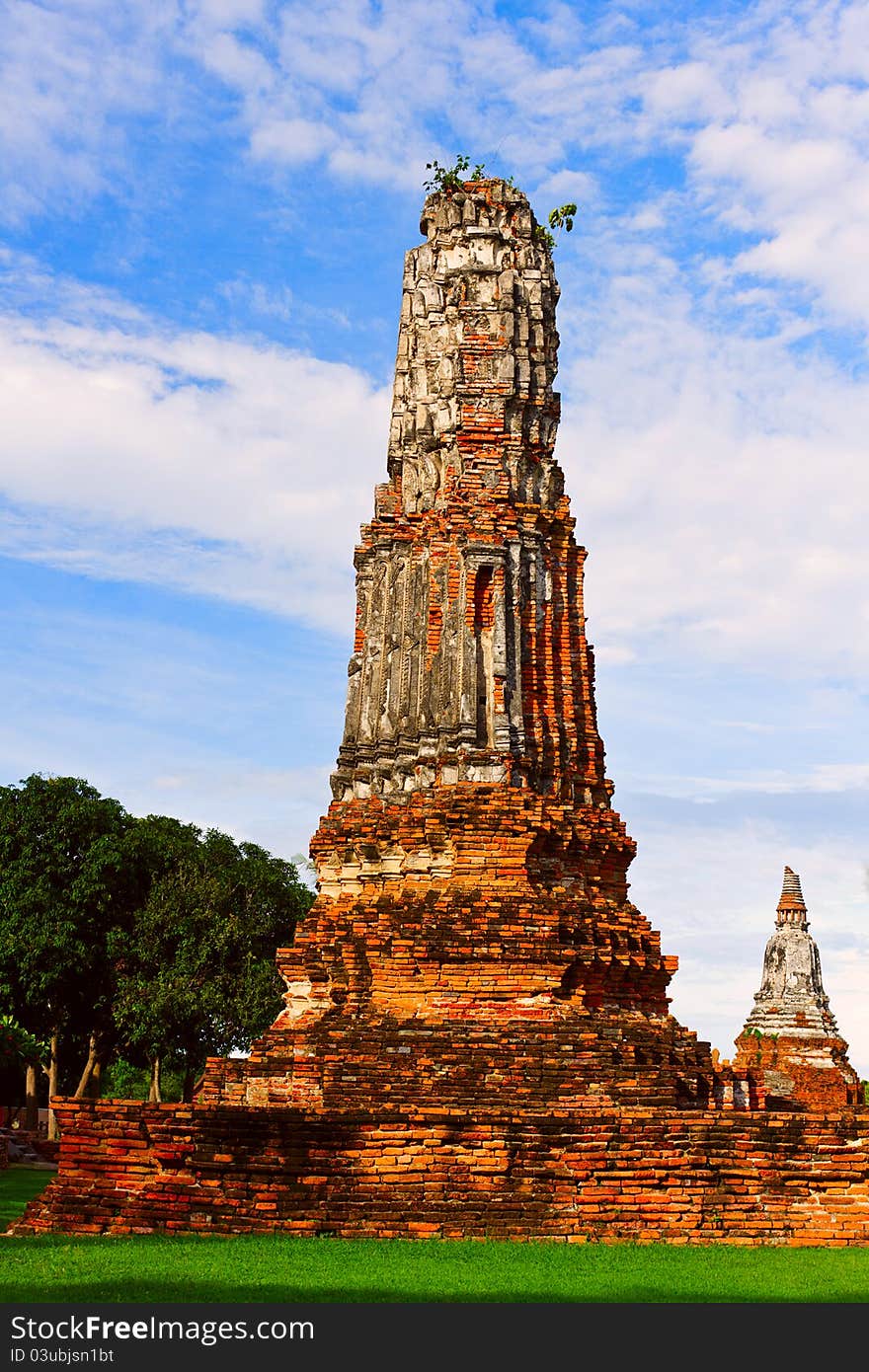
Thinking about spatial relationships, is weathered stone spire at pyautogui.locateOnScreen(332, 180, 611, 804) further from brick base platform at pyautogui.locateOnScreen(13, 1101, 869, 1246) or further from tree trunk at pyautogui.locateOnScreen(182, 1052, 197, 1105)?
tree trunk at pyautogui.locateOnScreen(182, 1052, 197, 1105)

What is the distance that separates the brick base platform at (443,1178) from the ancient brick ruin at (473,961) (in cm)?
2

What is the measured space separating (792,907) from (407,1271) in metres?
29.8

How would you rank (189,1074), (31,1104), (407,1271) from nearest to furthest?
(407,1271) → (189,1074) → (31,1104)

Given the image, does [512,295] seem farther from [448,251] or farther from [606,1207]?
[606,1207]

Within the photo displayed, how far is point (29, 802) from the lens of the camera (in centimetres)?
3822

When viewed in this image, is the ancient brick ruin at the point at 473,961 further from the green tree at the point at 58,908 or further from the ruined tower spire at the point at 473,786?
the green tree at the point at 58,908

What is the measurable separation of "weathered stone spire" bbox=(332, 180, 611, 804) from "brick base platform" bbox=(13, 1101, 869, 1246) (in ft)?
16.4

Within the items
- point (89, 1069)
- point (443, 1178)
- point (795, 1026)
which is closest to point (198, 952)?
point (89, 1069)

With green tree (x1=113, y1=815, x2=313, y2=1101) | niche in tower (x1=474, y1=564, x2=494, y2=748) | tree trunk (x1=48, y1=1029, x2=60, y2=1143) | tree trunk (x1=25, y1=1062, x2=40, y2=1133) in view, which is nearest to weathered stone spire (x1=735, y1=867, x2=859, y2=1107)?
green tree (x1=113, y1=815, x2=313, y2=1101)

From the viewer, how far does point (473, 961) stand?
51.8 ft

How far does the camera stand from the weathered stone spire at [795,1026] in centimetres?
3591

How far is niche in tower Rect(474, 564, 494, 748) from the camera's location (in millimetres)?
17656

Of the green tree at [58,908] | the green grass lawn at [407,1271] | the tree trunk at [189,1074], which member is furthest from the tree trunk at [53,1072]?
the green grass lawn at [407,1271]

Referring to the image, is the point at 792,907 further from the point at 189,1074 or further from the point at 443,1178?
the point at 443,1178
